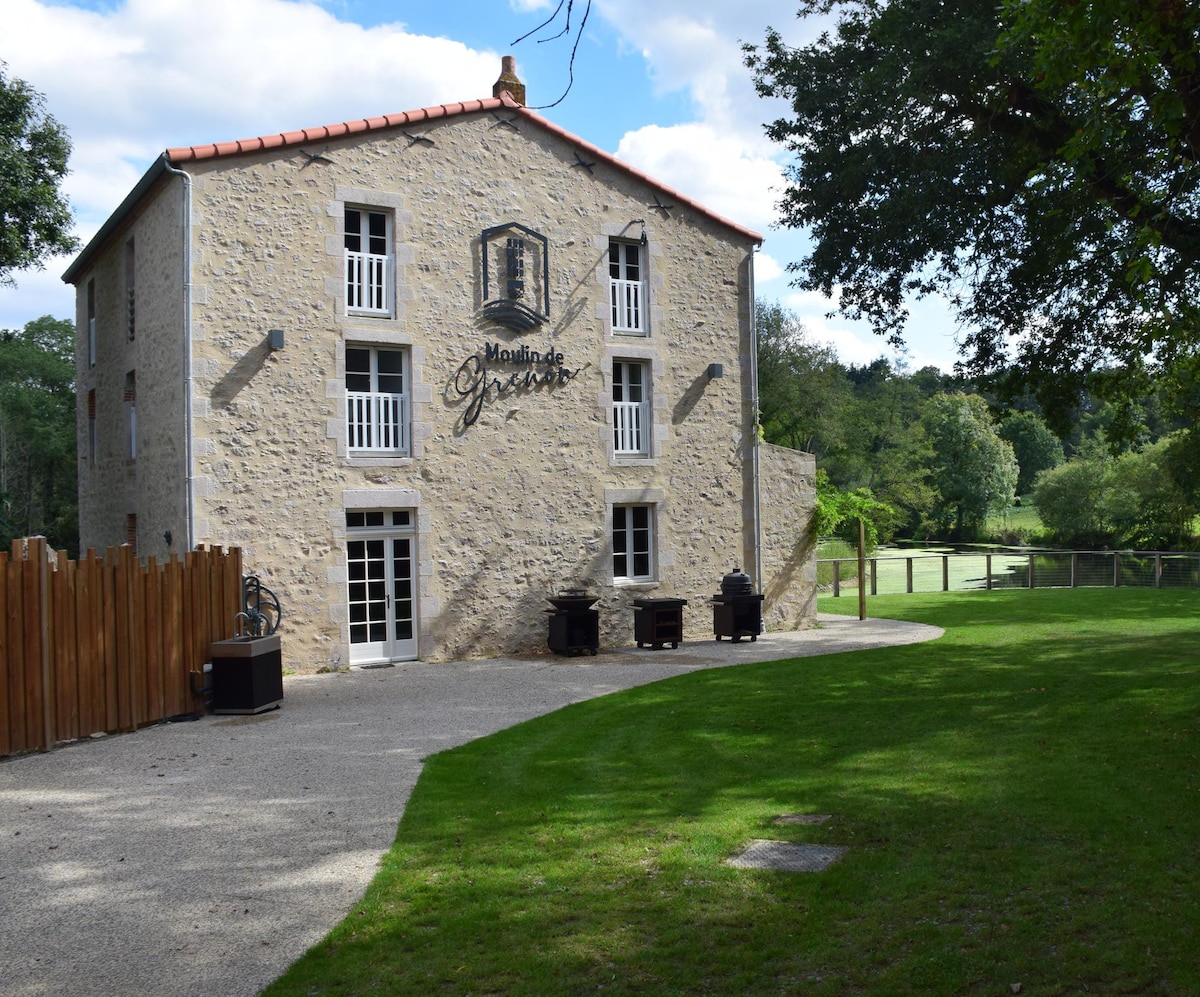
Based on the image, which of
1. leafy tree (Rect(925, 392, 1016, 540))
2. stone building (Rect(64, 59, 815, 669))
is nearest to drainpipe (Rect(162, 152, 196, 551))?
stone building (Rect(64, 59, 815, 669))

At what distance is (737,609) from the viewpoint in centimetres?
1625

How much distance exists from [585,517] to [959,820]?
10280 millimetres

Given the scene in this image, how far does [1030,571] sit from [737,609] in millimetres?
14041

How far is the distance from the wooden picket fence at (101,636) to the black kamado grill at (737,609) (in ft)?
25.3

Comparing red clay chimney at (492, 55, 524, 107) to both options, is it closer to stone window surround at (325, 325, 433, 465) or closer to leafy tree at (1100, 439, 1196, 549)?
stone window surround at (325, 325, 433, 465)

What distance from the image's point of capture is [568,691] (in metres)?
11.7

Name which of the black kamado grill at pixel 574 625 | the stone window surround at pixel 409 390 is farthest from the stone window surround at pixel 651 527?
the stone window surround at pixel 409 390

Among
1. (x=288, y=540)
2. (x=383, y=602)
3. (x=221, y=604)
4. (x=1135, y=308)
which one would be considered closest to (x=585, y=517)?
(x=383, y=602)

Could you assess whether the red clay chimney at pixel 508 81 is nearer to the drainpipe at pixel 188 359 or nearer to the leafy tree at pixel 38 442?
the drainpipe at pixel 188 359

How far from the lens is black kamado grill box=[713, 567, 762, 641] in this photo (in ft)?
53.3

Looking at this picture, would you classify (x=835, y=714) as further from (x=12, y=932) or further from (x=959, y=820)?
(x=12, y=932)

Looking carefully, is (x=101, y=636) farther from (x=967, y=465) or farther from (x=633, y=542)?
(x=967, y=465)

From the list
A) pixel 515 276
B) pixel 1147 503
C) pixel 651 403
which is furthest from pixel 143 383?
pixel 1147 503

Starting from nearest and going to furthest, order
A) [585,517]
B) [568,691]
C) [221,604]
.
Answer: [221,604]
[568,691]
[585,517]
